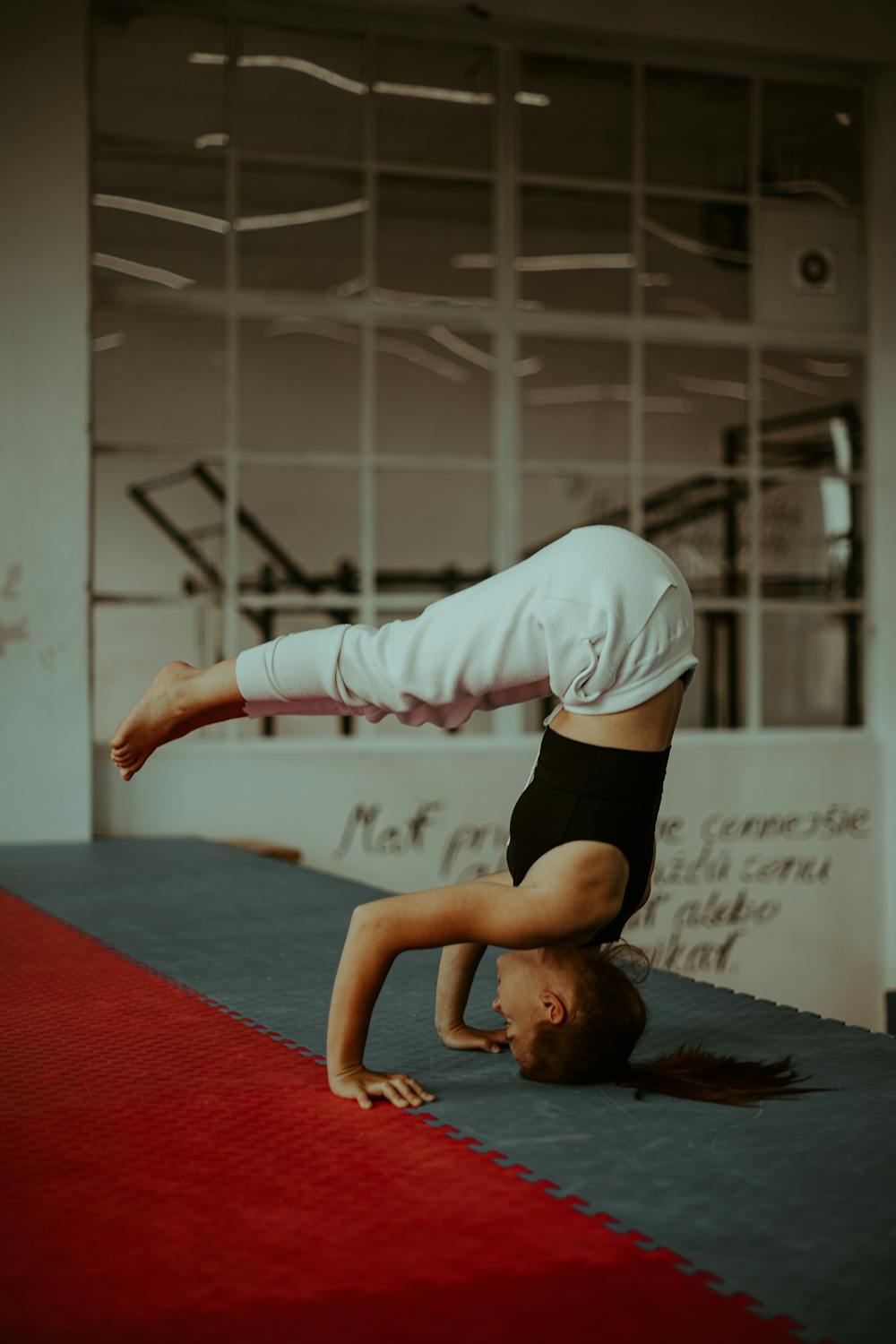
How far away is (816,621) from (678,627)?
8260mm

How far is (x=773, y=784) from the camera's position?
14.8ft

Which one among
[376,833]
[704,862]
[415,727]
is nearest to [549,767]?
[415,727]

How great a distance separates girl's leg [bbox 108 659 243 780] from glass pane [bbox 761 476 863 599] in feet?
10.6

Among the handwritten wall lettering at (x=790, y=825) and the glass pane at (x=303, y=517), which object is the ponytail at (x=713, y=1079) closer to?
the handwritten wall lettering at (x=790, y=825)

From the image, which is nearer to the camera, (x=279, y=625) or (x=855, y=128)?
(x=855, y=128)

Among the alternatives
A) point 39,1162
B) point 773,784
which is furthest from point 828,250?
point 39,1162

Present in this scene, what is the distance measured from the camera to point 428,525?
894 centimetres

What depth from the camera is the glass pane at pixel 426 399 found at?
891 centimetres

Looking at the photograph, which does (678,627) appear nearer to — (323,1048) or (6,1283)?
(323,1048)

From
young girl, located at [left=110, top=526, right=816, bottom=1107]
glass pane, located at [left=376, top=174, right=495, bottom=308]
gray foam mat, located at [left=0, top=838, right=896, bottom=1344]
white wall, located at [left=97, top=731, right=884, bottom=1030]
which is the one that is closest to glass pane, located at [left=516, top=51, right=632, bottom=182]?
white wall, located at [left=97, top=731, right=884, bottom=1030]

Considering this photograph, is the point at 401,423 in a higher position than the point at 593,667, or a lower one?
higher

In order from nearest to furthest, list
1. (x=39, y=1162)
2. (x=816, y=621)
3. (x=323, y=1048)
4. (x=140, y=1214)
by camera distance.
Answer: (x=140, y=1214) → (x=39, y=1162) → (x=323, y=1048) → (x=816, y=621)

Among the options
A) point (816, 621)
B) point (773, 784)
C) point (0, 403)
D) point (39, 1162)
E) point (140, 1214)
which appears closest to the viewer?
point (140, 1214)

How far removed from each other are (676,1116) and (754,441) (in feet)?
11.2
